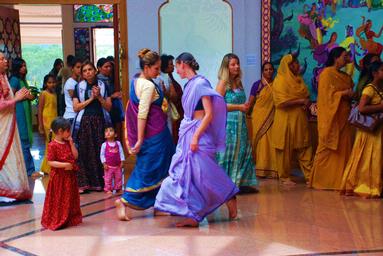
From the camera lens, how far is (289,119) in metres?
7.48

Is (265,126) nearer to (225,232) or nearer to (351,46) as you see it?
(351,46)

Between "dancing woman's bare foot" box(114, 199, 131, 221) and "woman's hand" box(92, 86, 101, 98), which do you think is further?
"woman's hand" box(92, 86, 101, 98)

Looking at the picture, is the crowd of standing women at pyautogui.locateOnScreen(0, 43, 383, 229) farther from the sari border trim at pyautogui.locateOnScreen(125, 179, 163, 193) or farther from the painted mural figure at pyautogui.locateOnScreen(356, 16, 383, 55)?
the painted mural figure at pyautogui.locateOnScreen(356, 16, 383, 55)

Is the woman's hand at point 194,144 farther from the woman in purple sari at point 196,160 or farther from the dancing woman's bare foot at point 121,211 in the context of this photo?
the dancing woman's bare foot at point 121,211

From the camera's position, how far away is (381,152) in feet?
21.4

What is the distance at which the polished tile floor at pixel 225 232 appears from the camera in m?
4.70

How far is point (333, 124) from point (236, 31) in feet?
8.40

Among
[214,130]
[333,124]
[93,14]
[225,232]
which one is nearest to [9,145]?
[214,130]

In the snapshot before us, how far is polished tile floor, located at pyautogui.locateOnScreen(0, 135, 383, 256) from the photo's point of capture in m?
4.70

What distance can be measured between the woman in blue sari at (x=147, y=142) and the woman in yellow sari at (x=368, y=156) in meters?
2.20

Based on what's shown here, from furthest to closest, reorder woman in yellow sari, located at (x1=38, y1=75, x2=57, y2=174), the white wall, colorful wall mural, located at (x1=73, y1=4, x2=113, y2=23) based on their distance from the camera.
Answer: colorful wall mural, located at (x1=73, y1=4, x2=113, y2=23)
the white wall
woman in yellow sari, located at (x1=38, y1=75, x2=57, y2=174)

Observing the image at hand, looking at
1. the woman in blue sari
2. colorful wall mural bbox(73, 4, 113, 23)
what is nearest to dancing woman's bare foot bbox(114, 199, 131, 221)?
the woman in blue sari

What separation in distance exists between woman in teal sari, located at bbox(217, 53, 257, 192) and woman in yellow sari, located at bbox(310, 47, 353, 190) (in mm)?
860

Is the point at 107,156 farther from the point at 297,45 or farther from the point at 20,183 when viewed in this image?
the point at 297,45
